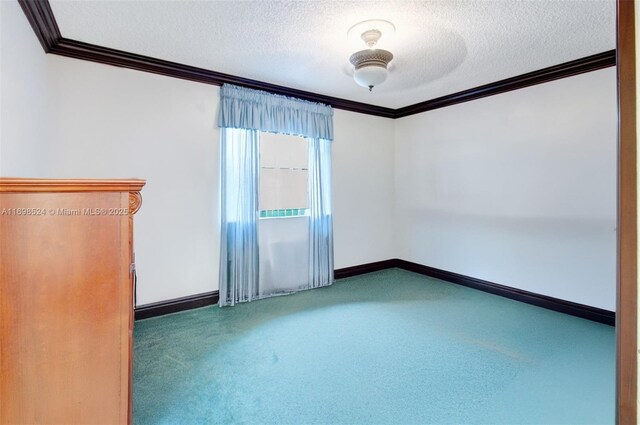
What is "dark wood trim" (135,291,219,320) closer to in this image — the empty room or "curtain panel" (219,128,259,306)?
the empty room

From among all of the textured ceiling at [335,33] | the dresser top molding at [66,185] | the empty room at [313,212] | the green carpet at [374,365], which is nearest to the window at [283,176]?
the empty room at [313,212]

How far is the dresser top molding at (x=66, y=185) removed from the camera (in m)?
1.17

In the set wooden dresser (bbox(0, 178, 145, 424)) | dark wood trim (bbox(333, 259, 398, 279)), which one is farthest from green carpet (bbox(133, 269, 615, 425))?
dark wood trim (bbox(333, 259, 398, 279))

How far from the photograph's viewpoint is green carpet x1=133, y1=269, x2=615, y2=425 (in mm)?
1804

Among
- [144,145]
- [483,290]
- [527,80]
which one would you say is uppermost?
[527,80]

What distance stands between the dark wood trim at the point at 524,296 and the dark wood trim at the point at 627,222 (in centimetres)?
310

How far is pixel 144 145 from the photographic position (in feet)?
9.96

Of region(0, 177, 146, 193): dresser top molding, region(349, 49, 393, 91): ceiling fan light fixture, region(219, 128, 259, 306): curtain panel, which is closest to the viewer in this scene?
region(0, 177, 146, 193): dresser top molding

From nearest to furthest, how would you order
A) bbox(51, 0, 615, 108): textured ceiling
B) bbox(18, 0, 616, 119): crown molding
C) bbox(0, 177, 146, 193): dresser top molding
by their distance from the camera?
bbox(0, 177, 146, 193): dresser top molding
bbox(51, 0, 615, 108): textured ceiling
bbox(18, 0, 616, 119): crown molding

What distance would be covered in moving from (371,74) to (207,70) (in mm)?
1706

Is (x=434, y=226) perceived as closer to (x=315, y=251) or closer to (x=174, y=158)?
(x=315, y=251)

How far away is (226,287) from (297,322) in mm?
917

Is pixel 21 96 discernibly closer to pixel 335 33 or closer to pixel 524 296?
pixel 335 33

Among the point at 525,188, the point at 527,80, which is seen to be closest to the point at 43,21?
the point at 527,80
